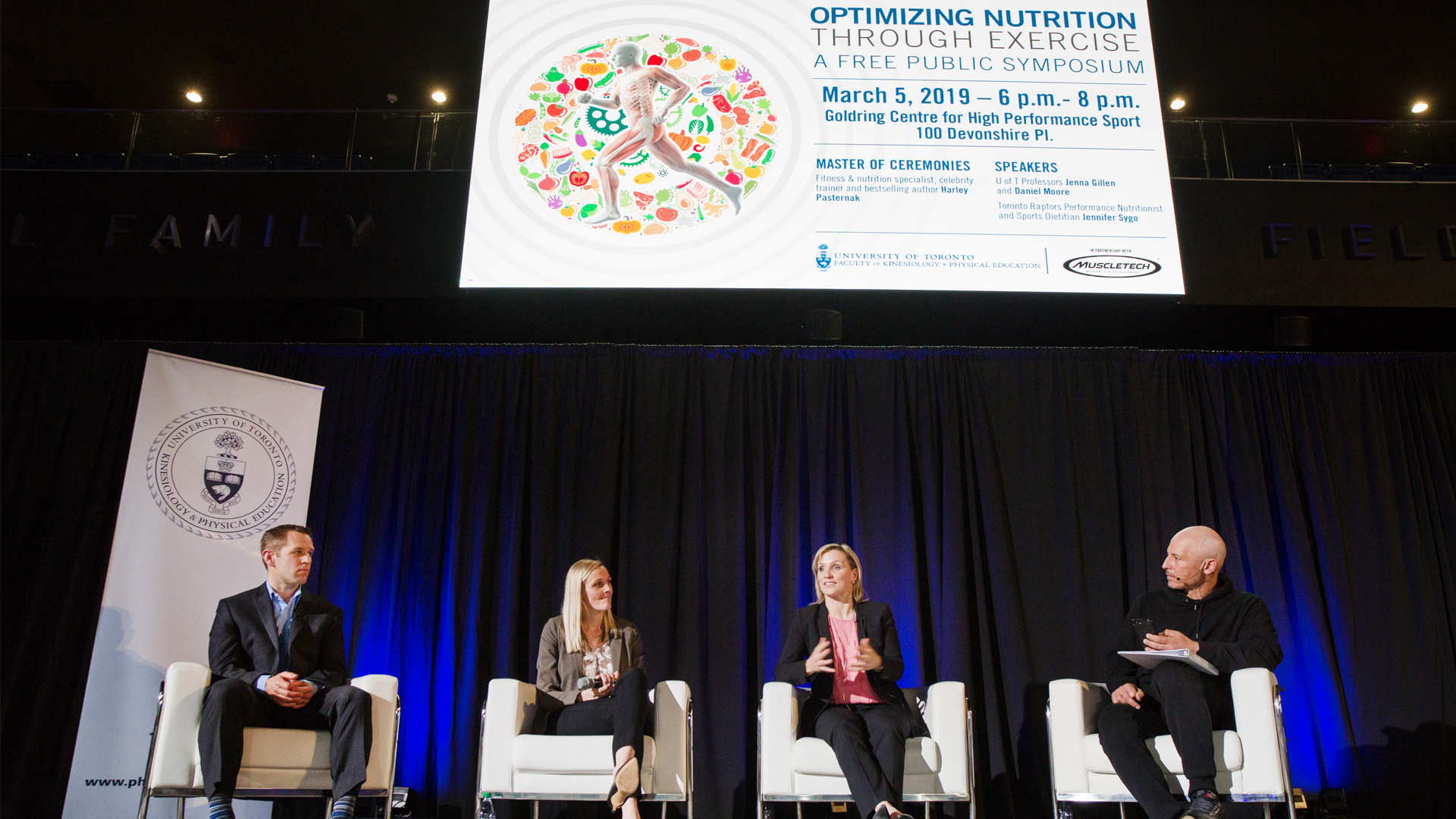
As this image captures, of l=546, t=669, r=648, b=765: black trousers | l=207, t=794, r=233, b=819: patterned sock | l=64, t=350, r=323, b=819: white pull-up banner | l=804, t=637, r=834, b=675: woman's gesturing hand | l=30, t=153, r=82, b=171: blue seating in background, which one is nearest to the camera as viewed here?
l=207, t=794, r=233, b=819: patterned sock

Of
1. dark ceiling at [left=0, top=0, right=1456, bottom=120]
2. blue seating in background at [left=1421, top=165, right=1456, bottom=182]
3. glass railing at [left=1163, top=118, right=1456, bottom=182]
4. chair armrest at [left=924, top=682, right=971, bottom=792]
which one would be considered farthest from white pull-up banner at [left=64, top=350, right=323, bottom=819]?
blue seating in background at [left=1421, top=165, right=1456, bottom=182]

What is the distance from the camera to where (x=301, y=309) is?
4.71m

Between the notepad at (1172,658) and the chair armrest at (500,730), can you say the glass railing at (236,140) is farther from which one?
the notepad at (1172,658)

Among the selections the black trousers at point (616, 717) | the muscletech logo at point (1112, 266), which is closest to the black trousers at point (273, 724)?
the black trousers at point (616, 717)

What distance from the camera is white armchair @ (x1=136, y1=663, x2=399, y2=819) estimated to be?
121 inches

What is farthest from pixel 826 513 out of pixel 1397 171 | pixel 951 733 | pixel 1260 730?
pixel 1397 171

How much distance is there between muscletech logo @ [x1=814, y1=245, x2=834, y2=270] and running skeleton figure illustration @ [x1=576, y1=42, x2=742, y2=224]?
1.38 feet

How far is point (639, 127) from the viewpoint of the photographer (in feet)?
14.5

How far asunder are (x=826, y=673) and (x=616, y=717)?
77 centimetres

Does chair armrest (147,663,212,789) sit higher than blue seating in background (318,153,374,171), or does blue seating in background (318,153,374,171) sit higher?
blue seating in background (318,153,374,171)

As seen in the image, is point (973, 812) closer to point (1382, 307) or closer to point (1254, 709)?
point (1254, 709)

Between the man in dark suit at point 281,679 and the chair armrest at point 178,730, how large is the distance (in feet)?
0.19

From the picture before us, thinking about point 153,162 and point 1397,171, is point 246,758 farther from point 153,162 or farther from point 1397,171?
point 1397,171

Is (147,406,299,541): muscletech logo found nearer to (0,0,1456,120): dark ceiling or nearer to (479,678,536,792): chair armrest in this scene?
(479,678,536,792): chair armrest
